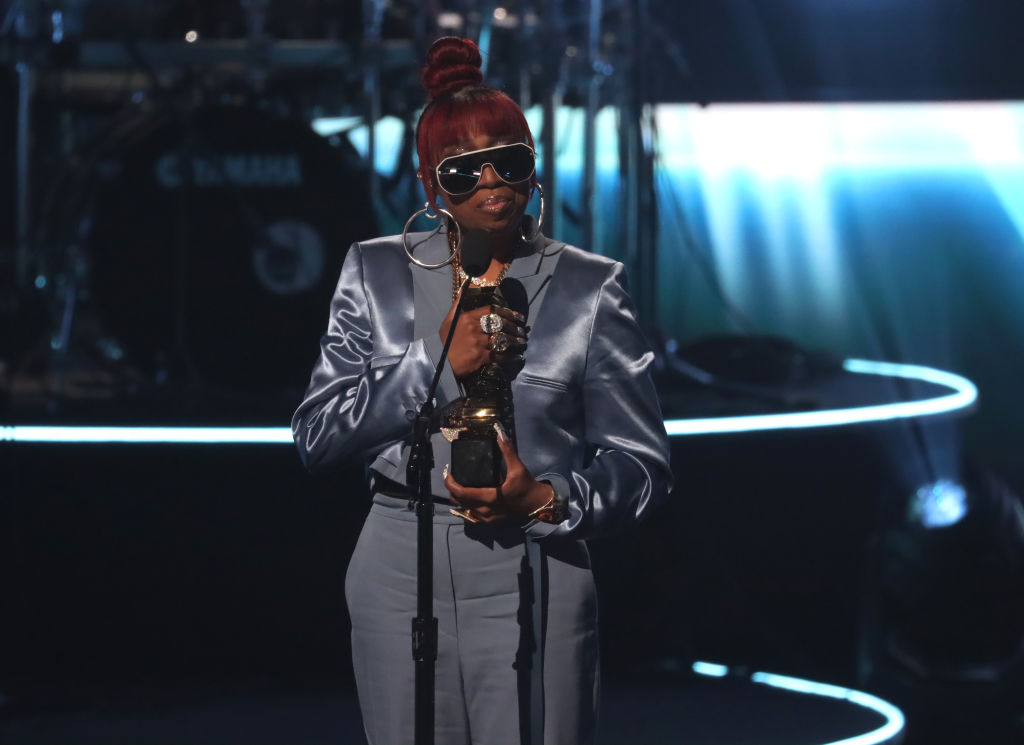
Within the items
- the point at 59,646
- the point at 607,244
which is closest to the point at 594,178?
the point at 607,244

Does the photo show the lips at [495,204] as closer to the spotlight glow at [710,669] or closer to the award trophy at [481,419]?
the award trophy at [481,419]

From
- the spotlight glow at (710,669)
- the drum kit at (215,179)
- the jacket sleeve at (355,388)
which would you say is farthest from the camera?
the drum kit at (215,179)

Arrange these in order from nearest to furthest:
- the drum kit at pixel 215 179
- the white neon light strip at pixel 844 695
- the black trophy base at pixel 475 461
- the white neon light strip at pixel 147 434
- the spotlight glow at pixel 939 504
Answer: the black trophy base at pixel 475 461 < the white neon light strip at pixel 844 695 < the white neon light strip at pixel 147 434 < the spotlight glow at pixel 939 504 < the drum kit at pixel 215 179

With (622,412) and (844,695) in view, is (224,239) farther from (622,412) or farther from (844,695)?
(622,412)

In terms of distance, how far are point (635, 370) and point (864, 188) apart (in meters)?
6.38

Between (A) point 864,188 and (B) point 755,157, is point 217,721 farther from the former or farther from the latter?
(A) point 864,188

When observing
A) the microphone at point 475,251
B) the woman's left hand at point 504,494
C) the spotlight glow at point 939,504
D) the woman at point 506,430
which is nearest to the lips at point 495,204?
the woman at point 506,430

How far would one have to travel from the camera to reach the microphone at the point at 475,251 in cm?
132

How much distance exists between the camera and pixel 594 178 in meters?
4.83

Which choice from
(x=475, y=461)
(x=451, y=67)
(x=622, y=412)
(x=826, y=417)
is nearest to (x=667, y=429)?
(x=826, y=417)

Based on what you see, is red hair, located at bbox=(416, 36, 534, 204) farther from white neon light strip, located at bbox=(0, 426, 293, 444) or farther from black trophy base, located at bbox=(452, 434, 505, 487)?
white neon light strip, located at bbox=(0, 426, 293, 444)

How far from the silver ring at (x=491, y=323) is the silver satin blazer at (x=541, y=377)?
0.45 ft

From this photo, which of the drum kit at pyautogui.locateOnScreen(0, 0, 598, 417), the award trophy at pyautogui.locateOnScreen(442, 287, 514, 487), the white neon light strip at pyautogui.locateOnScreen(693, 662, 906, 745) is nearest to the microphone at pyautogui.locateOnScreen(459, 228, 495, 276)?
the award trophy at pyautogui.locateOnScreen(442, 287, 514, 487)

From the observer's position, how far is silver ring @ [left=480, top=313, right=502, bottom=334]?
51.7 inches
